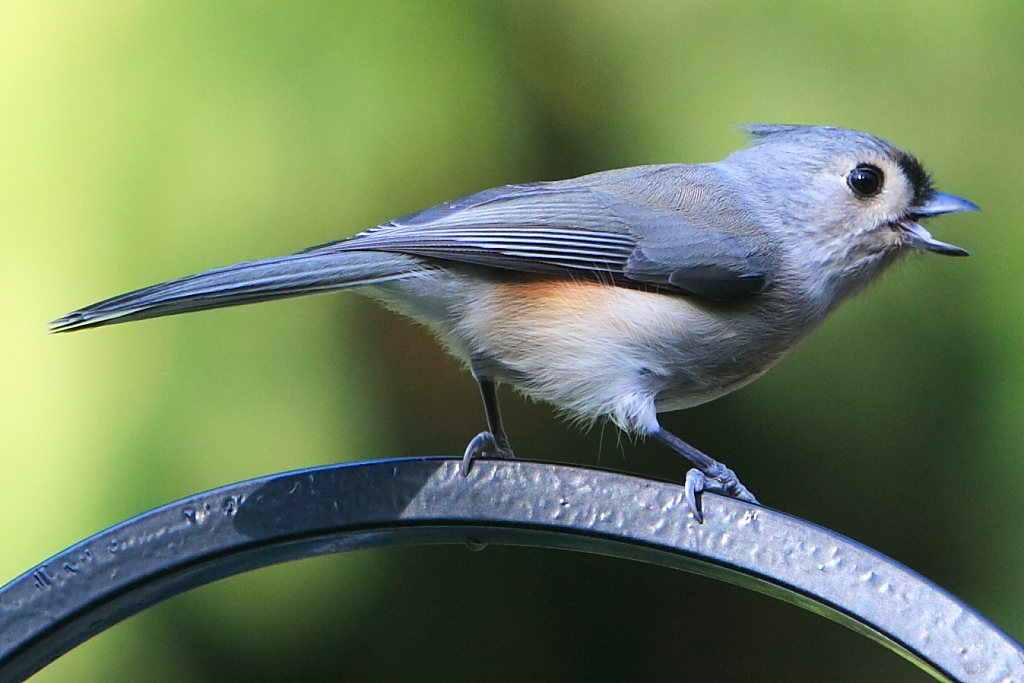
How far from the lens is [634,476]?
1312mm

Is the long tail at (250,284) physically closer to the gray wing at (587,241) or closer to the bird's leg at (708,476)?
the gray wing at (587,241)

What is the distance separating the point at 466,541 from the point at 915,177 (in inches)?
40.1

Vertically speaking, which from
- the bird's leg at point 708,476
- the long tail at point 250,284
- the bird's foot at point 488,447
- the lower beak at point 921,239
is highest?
Answer: the long tail at point 250,284

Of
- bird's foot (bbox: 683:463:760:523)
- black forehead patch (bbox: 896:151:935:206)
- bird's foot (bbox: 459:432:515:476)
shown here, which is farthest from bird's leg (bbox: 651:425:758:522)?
Result: black forehead patch (bbox: 896:151:935:206)

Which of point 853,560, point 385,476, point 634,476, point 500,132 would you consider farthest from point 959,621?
point 500,132

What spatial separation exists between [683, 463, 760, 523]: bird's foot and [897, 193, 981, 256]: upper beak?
518mm

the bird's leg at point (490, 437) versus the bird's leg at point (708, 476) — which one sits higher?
the bird's leg at point (490, 437)

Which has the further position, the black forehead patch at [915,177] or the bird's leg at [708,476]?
the black forehead patch at [915,177]

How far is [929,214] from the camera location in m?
1.88

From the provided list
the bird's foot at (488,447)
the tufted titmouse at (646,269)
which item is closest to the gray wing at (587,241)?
the tufted titmouse at (646,269)

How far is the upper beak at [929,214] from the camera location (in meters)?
1.84

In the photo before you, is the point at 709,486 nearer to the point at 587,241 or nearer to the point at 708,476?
the point at 708,476

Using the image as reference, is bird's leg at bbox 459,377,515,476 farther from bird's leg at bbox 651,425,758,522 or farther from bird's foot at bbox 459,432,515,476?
bird's leg at bbox 651,425,758,522

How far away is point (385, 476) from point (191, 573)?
0.24m
